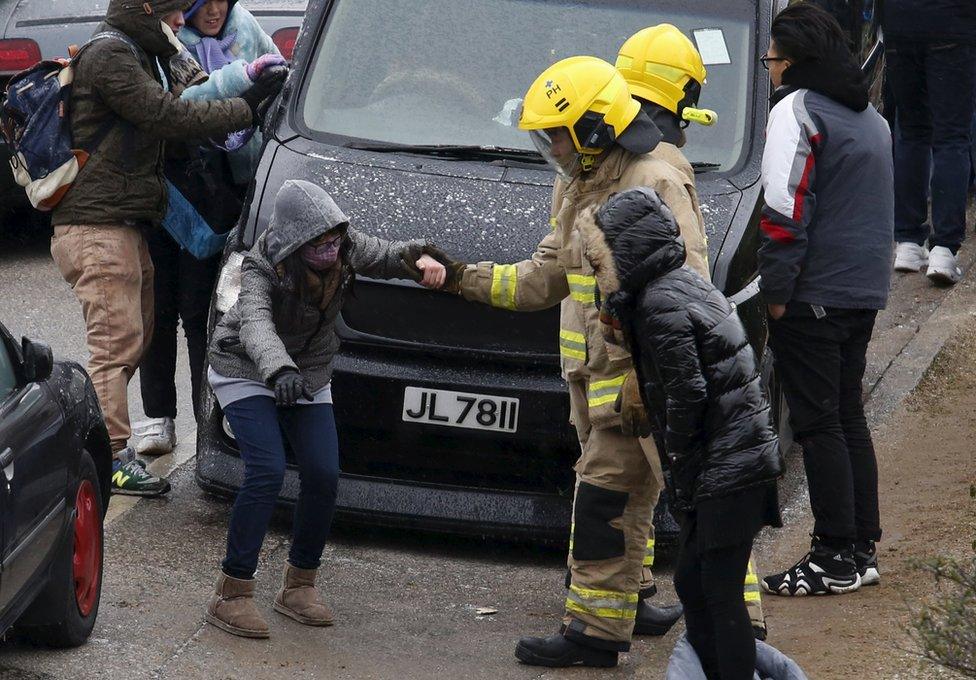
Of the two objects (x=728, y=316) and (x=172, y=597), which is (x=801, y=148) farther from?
(x=172, y=597)

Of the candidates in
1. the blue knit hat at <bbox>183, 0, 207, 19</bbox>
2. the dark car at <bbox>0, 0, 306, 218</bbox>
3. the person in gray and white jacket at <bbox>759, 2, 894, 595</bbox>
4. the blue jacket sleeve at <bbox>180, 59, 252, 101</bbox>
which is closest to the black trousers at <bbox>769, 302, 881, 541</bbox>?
the person in gray and white jacket at <bbox>759, 2, 894, 595</bbox>

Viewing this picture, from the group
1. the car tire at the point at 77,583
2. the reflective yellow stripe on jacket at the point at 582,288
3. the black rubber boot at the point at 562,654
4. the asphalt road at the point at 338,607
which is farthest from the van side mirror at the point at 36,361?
the black rubber boot at the point at 562,654

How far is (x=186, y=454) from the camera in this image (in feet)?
22.0

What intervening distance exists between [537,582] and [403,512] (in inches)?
20.2

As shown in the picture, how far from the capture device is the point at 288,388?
4590 millimetres

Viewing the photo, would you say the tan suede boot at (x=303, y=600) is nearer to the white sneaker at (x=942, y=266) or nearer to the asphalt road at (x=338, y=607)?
the asphalt road at (x=338, y=607)

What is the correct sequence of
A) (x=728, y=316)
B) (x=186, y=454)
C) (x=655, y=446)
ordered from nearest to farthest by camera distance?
1. (x=728, y=316)
2. (x=655, y=446)
3. (x=186, y=454)

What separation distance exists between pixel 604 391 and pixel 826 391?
3.22 ft

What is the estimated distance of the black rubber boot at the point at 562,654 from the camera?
484cm

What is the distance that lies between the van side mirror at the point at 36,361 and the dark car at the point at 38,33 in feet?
16.5

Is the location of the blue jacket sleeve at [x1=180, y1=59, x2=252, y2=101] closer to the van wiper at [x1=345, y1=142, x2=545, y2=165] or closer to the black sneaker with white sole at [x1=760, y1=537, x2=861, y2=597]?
the van wiper at [x1=345, y1=142, x2=545, y2=165]

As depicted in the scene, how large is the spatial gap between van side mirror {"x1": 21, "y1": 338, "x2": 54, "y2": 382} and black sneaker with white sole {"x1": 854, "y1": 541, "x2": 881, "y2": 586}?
266cm

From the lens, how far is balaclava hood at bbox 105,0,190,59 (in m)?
5.85

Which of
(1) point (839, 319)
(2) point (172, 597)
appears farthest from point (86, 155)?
(1) point (839, 319)
